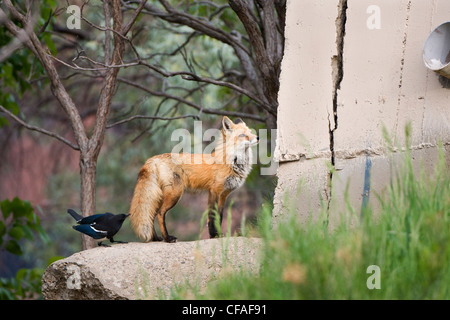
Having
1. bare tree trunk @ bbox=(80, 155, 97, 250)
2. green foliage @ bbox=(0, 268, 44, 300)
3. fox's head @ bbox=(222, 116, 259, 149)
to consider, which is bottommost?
green foliage @ bbox=(0, 268, 44, 300)

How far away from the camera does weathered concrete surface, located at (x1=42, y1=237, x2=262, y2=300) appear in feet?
14.9

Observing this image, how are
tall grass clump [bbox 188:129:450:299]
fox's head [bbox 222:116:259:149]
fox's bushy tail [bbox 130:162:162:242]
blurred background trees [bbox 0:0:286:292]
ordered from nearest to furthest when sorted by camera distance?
tall grass clump [bbox 188:129:450:299] < fox's bushy tail [bbox 130:162:162:242] < fox's head [bbox 222:116:259:149] < blurred background trees [bbox 0:0:286:292]

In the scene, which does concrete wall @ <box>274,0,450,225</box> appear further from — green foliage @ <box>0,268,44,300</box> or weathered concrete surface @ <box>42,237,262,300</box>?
green foliage @ <box>0,268,44,300</box>

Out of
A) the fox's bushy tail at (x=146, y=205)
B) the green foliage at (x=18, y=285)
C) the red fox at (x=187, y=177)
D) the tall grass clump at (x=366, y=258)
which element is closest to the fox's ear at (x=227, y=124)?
the red fox at (x=187, y=177)

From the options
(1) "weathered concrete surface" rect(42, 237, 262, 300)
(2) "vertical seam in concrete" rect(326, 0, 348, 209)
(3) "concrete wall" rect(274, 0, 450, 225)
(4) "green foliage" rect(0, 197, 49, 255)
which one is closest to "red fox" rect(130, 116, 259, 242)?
(1) "weathered concrete surface" rect(42, 237, 262, 300)

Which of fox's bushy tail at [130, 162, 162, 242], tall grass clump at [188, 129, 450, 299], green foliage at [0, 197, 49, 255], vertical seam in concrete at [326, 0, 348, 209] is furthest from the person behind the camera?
green foliage at [0, 197, 49, 255]

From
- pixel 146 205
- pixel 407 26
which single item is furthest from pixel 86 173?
pixel 407 26

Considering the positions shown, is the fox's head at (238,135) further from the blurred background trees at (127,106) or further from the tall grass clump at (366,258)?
the blurred background trees at (127,106)

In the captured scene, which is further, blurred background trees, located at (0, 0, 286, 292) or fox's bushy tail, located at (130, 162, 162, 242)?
blurred background trees, located at (0, 0, 286, 292)

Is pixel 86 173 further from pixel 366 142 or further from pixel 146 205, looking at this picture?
pixel 366 142

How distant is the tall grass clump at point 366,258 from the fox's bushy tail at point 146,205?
2349mm

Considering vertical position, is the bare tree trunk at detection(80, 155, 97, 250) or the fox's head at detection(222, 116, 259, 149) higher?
the fox's head at detection(222, 116, 259, 149)
